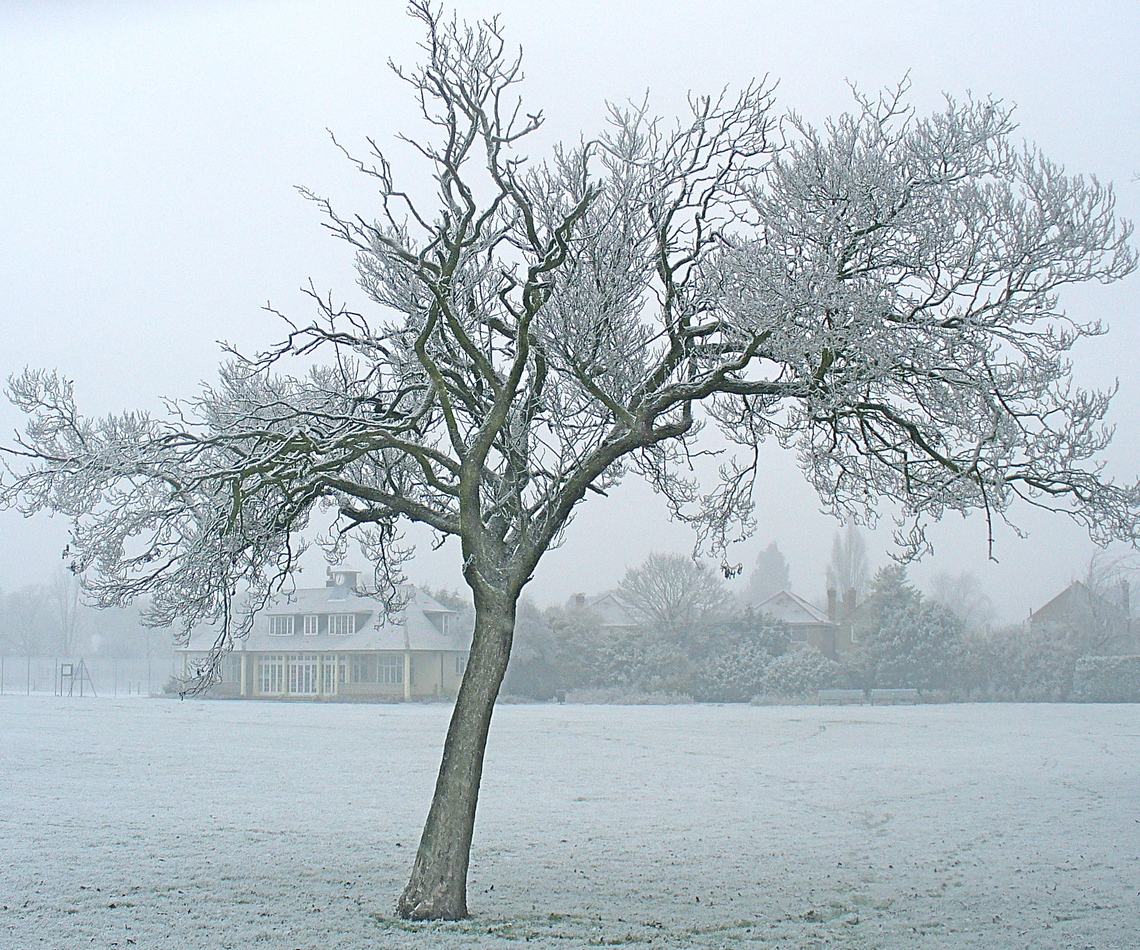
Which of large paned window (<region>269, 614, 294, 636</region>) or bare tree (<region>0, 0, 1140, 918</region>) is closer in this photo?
bare tree (<region>0, 0, 1140, 918</region>)

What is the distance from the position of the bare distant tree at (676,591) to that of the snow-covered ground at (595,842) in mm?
21759

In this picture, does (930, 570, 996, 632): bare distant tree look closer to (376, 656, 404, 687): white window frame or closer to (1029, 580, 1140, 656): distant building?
(1029, 580, 1140, 656): distant building

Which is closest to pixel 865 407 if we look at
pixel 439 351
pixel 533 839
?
pixel 439 351

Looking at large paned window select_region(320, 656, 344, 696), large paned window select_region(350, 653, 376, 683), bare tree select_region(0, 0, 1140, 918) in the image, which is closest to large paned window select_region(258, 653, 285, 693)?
large paned window select_region(320, 656, 344, 696)

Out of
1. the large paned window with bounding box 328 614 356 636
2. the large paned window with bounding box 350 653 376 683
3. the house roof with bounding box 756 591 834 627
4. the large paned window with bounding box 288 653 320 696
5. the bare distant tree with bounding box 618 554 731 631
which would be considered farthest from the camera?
the house roof with bounding box 756 591 834 627

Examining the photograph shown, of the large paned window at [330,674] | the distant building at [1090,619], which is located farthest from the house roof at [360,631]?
the distant building at [1090,619]

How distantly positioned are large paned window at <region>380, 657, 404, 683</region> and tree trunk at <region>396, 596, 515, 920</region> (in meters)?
46.7

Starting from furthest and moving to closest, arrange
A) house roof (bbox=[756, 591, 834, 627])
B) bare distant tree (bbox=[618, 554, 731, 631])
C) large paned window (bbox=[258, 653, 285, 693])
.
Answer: house roof (bbox=[756, 591, 834, 627]) < large paned window (bbox=[258, 653, 285, 693]) < bare distant tree (bbox=[618, 554, 731, 631])

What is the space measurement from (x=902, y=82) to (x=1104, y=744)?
25.3 m

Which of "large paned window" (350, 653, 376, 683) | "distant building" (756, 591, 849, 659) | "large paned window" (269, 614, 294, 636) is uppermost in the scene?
"large paned window" (269, 614, 294, 636)

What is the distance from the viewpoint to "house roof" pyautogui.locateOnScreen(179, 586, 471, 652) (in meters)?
54.9

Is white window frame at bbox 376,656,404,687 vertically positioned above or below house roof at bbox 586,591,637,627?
below

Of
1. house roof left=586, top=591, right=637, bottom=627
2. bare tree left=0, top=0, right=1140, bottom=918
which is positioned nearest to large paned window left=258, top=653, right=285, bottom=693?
house roof left=586, top=591, right=637, bottom=627

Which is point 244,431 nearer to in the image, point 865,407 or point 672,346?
point 672,346
